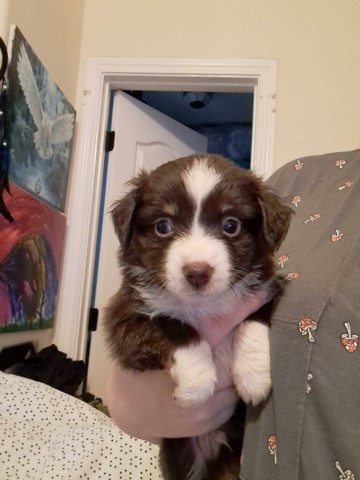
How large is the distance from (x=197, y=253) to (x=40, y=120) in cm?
184

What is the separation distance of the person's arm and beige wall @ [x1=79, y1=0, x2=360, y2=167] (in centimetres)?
218

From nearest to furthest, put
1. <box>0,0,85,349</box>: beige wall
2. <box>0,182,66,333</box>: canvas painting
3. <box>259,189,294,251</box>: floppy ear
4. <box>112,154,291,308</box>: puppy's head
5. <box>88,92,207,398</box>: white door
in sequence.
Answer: <box>112,154,291,308</box>: puppy's head, <box>259,189,294,251</box>: floppy ear, <box>0,182,66,333</box>: canvas painting, <box>0,0,85,349</box>: beige wall, <box>88,92,207,398</box>: white door

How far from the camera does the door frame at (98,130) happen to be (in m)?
3.22

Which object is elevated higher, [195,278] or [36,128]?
[36,128]

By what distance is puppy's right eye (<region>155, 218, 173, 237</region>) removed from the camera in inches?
50.5

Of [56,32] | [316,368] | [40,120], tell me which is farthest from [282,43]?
[316,368]

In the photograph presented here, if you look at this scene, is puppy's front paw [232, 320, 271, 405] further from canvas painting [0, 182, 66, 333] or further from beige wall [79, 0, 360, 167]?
beige wall [79, 0, 360, 167]

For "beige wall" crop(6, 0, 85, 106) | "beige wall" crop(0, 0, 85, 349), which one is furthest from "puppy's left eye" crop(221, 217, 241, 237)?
"beige wall" crop(6, 0, 85, 106)

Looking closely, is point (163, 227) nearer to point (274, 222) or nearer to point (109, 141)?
point (274, 222)

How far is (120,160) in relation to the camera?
143 inches

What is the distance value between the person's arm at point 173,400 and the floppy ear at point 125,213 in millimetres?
372

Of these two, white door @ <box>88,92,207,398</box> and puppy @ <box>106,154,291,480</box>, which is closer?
puppy @ <box>106,154,291,480</box>

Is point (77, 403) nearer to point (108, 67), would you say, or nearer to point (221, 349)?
point (221, 349)

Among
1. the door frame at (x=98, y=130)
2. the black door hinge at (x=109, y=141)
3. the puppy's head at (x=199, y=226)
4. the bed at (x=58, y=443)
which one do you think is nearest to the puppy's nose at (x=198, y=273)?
the puppy's head at (x=199, y=226)
